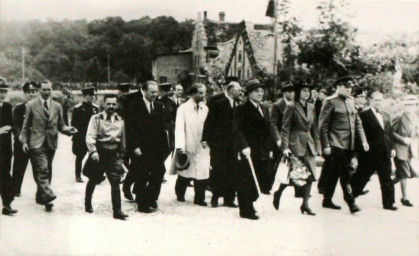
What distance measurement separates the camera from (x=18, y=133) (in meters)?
6.78

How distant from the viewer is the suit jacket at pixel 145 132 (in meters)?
6.55

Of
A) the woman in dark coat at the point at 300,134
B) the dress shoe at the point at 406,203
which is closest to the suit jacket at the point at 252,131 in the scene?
the woman in dark coat at the point at 300,134

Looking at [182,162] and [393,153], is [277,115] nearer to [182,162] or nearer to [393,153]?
[182,162]

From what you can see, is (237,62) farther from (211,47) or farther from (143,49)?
(143,49)

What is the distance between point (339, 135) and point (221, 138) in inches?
57.8

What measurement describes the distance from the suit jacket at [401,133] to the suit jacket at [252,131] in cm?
183

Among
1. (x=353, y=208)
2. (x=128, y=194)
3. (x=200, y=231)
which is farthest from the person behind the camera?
(x=128, y=194)

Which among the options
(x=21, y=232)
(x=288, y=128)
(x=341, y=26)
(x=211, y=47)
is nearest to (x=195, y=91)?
(x=288, y=128)

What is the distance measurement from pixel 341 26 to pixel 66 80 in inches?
192

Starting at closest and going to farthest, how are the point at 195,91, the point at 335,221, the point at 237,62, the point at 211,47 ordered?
the point at 335,221 < the point at 195,91 < the point at 211,47 < the point at 237,62

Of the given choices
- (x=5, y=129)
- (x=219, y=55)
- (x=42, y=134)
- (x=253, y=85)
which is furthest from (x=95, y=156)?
(x=219, y=55)

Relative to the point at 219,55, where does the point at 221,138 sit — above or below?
below

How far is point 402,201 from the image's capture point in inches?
287

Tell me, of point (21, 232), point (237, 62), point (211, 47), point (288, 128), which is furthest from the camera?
point (237, 62)
